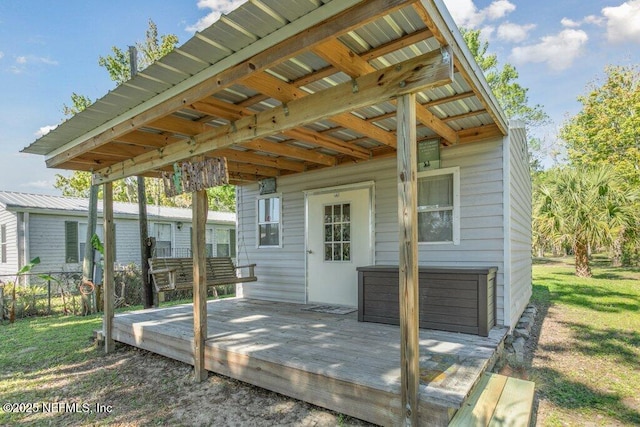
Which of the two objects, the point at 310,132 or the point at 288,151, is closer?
the point at 310,132

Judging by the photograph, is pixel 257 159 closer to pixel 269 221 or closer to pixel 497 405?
pixel 269 221

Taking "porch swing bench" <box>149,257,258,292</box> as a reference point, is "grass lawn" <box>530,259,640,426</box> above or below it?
below

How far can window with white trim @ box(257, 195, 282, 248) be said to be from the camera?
660 centimetres

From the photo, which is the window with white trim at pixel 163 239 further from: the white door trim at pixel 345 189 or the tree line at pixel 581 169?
the white door trim at pixel 345 189

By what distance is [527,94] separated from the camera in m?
21.5

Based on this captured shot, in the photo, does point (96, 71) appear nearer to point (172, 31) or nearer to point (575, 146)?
point (172, 31)

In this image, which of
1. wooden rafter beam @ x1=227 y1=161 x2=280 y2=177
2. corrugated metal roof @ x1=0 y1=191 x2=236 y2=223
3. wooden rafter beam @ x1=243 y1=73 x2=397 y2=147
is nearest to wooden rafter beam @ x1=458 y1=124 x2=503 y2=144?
wooden rafter beam @ x1=243 y1=73 x2=397 y2=147

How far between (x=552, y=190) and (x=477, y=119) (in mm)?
8381

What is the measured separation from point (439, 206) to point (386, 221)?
2.64ft

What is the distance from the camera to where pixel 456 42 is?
2.20m

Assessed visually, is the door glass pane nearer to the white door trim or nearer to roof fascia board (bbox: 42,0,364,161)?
the white door trim

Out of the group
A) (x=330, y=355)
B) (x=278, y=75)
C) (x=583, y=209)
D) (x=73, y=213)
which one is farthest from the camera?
(x=73, y=213)

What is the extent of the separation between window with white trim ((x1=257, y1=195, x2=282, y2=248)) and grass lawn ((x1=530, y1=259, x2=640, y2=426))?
14.3 ft

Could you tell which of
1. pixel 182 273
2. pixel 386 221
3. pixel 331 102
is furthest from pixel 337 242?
pixel 331 102
